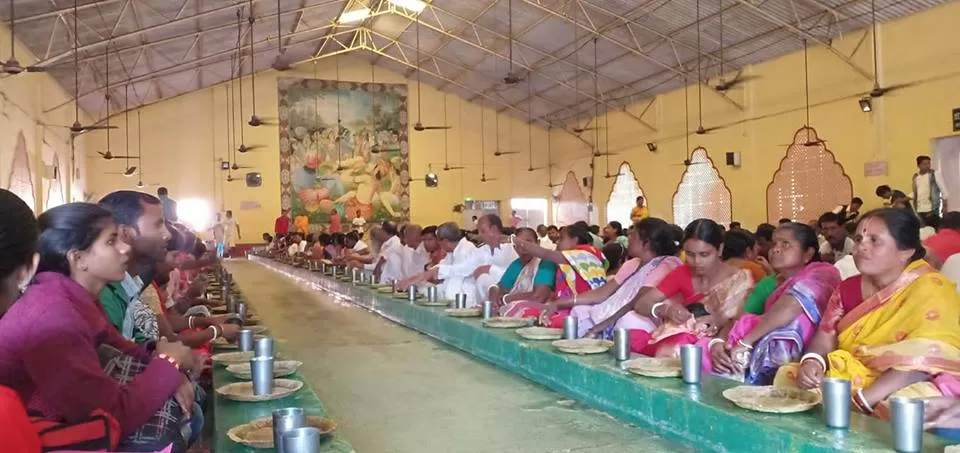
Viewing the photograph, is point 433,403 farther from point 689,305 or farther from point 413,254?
point 413,254

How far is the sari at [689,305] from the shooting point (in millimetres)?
2832

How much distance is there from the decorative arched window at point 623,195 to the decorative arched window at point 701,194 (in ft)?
4.22

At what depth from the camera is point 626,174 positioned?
48.4 ft

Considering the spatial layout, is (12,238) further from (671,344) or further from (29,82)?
(29,82)

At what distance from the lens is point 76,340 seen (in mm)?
1345

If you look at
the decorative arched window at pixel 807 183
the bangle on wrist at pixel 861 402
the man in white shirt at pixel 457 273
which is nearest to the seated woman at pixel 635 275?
the bangle on wrist at pixel 861 402

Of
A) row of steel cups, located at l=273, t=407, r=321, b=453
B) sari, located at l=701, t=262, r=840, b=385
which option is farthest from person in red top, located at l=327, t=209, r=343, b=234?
row of steel cups, located at l=273, t=407, r=321, b=453

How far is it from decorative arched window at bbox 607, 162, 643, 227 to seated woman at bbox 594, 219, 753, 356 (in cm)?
1127

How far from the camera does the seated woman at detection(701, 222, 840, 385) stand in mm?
2379

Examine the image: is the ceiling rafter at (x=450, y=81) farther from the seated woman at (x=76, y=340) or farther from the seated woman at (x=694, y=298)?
the seated woman at (x=76, y=340)

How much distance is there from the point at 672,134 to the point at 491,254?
901 centimetres

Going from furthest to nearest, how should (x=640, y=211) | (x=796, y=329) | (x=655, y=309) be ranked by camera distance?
(x=640, y=211) → (x=655, y=309) → (x=796, y=329)

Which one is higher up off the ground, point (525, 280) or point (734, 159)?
point (734, 159)

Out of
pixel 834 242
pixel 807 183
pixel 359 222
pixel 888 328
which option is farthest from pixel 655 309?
pixel 359 222
